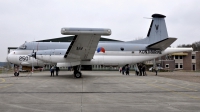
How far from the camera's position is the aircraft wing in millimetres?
16375

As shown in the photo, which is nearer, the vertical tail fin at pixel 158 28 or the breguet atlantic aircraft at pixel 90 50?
the breguet atlantic aircraft at pixel 90 50

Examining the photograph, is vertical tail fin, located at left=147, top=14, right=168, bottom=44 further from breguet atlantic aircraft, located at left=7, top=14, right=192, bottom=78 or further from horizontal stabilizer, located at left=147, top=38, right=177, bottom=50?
horizontal stabilizer, located at left=147, top=38, right=177, bottom=50

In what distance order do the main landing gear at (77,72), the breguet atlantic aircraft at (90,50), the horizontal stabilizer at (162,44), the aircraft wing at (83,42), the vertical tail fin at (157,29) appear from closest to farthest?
the aircraft wing at (83,42), the breguet atlantic aircraft at (90,50), the main landing gear at (77,72), the horizontal stabilizer at (162,44), the vertical tail fin at (157,29)

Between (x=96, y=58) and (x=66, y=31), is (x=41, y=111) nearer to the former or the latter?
(x=66, y=31)

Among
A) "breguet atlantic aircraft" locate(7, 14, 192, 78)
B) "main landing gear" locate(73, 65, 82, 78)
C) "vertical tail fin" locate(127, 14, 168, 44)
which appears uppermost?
"vertical tail fin" locate(127, 14, 168, 44)

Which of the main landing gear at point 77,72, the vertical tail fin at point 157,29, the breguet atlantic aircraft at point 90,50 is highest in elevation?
the vertical tail fin at point 157,29

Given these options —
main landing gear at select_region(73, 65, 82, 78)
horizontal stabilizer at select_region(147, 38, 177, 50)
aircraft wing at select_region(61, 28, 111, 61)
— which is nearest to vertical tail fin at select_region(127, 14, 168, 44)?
horizontal stabilizer at select_region(147, 38, 177, 50)

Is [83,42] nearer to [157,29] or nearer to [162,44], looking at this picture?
[162,44]

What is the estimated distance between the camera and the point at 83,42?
1847 cm

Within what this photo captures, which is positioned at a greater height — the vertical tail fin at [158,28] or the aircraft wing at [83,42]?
the vertical tail fin at [158,28]

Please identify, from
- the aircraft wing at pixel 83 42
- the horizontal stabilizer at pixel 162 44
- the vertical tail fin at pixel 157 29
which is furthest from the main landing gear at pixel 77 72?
the vertical tail fin at pixel 157 29

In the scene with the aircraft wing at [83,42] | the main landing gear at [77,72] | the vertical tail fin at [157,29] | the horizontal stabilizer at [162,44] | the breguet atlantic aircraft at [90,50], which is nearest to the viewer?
the aircraft wing at [83,42]

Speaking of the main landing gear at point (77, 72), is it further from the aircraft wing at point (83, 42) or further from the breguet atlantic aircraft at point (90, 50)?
the aircraft wing at point (83, 42)

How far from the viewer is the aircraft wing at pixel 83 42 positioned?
16.4 metres
